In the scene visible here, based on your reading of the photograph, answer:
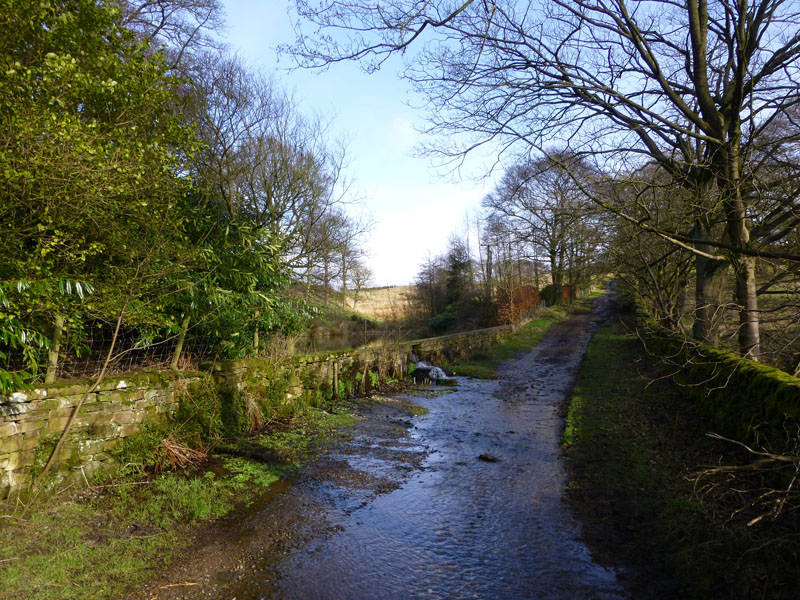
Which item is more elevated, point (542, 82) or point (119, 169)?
point (542, 82)

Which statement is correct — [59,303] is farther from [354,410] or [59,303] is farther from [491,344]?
[491,344]

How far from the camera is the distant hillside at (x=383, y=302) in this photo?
33562mm

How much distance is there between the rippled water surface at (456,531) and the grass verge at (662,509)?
31 centimetres

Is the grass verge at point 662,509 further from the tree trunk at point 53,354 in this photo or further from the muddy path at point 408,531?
the tree trunk at point 53,354

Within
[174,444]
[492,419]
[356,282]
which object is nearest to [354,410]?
[492,419]

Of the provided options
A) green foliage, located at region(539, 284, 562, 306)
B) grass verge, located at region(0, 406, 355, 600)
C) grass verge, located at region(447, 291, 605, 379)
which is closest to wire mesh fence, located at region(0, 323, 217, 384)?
grass verge, located at region(0, 406, 355, 600)

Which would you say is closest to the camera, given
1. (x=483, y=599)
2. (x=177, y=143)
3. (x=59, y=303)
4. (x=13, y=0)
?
(x=483, y=599)

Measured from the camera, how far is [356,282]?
33.8 meters

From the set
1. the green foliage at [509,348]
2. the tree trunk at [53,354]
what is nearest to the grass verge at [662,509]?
the tree trunk at [53,354]

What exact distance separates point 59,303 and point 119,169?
160 cm

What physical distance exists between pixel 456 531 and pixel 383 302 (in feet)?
112

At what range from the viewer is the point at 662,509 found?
16.0ft

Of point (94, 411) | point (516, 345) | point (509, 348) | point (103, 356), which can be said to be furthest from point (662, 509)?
point (516, 345)

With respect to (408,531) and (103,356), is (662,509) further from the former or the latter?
(103,356)
